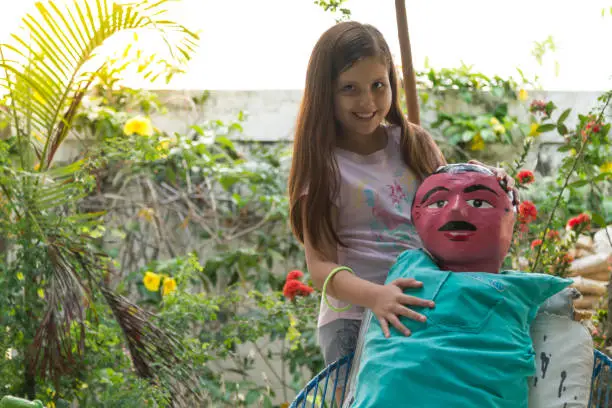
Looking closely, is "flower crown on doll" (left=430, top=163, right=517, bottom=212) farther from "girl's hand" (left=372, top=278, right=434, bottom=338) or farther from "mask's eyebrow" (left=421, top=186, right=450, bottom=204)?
"girl's hand" (left=372, top=278, right=434, bottom=338)

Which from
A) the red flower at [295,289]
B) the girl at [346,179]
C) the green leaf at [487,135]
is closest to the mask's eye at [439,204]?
the girl at [346,179]

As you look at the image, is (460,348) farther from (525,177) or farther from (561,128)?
(561,128)

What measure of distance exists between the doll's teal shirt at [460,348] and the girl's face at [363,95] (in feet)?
1.39

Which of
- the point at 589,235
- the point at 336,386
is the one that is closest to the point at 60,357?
the point at 336,386

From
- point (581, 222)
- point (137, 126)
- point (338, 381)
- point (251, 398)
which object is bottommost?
point (251, 398)

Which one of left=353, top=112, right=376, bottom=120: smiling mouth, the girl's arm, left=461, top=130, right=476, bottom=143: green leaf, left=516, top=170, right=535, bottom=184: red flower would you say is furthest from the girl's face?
left=461, top=130, right=476, bottom=143: green leaf

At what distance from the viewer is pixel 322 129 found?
1.99 m

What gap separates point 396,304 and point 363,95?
537mm

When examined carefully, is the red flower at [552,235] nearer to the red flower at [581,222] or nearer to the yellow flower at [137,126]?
the red flower at [581,222]

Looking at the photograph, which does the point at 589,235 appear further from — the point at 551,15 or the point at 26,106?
the point at 26,106

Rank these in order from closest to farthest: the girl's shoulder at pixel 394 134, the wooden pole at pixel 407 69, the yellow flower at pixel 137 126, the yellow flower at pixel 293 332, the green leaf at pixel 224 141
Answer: the girl's shoulder at pixel 394 134
the wooden pole at pixel 407 69
the yellow flower at pixel 293 332
the yellow flower at pixel 137 126
the green leaf at pixel 224 141

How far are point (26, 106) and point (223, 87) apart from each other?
1522 millimetres

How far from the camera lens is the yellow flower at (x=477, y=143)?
429 centimetres

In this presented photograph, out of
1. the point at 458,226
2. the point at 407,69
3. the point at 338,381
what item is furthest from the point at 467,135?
the point at 458,226
